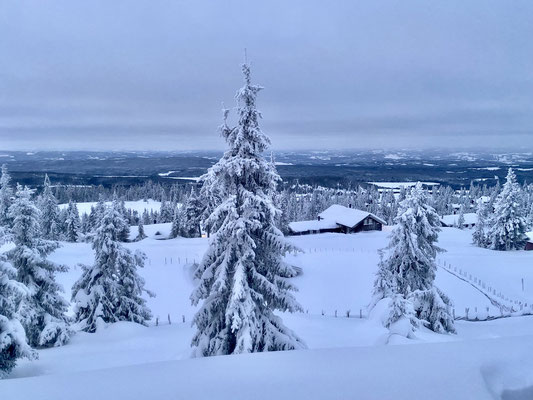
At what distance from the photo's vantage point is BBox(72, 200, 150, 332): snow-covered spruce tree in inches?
630

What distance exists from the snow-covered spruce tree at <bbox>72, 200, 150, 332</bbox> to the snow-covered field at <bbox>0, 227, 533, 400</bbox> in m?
0.96

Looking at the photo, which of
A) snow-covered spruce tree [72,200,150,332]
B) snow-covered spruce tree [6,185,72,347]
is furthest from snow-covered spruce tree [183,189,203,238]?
snow-covered spruce tree [6,185,72,347]

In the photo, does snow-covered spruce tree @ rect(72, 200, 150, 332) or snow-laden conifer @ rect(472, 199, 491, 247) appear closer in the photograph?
snow-covered spruce tree @ rect(72, 200, 150, 332)

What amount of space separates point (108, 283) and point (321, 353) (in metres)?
16.1

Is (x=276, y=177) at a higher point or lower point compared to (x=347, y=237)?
higher

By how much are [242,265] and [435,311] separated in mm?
10609

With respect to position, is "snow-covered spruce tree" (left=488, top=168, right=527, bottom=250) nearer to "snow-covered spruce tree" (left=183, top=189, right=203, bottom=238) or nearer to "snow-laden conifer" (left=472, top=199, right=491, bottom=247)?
"snow-laden conifer" (left=472, top=199, right=491, bottom=247)

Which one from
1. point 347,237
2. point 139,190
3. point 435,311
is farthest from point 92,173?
point 435,311

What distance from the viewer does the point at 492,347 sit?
2.38 meters

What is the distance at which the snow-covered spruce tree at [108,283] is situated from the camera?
16000mm

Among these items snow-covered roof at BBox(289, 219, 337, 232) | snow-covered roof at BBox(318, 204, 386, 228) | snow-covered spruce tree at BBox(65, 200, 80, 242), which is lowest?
snow-covered spruce tree at BBox(65, 200, 80, 242)

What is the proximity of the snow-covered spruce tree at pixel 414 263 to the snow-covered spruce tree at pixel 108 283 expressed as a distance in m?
12.0

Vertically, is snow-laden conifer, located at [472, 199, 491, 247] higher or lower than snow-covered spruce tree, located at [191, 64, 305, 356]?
lower

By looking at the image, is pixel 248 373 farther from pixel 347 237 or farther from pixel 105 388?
pixel 347 237
